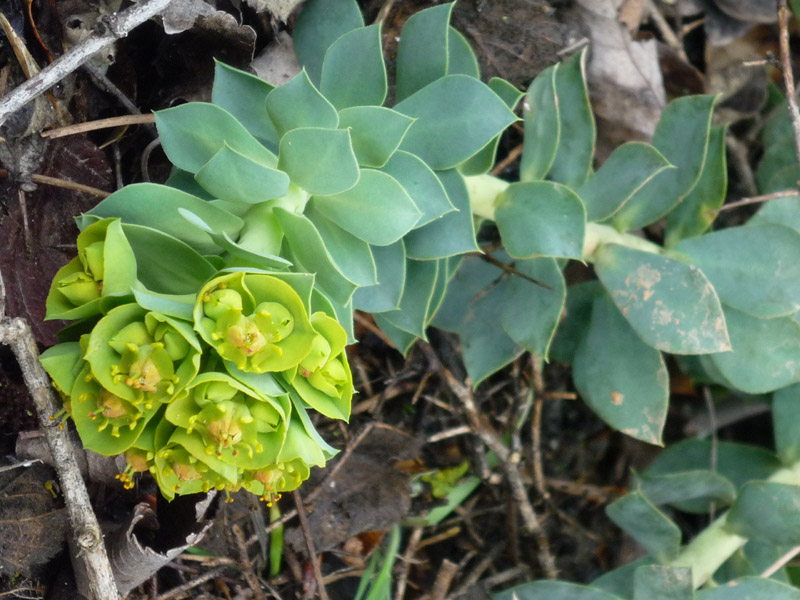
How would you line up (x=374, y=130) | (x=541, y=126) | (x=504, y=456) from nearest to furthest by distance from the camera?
1. (x=374, y=130)
2. (x=541, y=126)
3. (x=504, y=456)

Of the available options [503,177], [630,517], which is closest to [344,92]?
[503,177]

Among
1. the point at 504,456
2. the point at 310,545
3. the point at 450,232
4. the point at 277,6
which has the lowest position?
the point at 504,456

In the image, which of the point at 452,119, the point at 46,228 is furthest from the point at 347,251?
the point at 46,228

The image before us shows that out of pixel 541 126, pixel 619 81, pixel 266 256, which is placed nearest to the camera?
pixel 266 256

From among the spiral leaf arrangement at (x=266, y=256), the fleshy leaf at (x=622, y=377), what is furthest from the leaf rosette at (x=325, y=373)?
the fleshy leaf at (x=622, y=377)

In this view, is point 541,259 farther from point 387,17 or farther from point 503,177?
point 387,17

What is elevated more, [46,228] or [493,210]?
[46,228]

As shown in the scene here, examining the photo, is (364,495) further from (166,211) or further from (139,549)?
(166,211)

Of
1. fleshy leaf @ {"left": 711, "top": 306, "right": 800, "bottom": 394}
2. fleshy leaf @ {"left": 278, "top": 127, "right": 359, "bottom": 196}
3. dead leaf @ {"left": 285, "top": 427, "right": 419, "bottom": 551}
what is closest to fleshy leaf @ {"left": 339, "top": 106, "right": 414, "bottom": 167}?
fleshy leaf @ {"left": 278, "top": 127, "right": 359, "bottom": 196}
